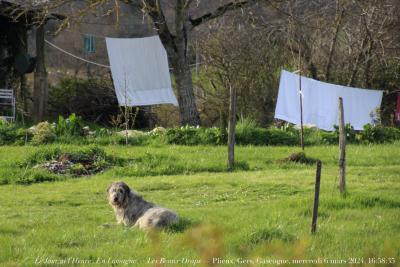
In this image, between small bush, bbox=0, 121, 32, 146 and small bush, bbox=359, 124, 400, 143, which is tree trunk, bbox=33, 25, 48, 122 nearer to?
small bush, bbox=0, 121, 32, 146

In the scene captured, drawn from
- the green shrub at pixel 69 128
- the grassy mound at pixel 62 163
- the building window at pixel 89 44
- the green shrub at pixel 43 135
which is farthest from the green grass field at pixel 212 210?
the building window at pixel 89 44

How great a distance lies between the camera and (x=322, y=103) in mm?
18406

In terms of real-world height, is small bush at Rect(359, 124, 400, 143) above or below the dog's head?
above

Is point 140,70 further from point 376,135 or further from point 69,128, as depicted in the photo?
point 376,135

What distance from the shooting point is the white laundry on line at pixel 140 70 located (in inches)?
784

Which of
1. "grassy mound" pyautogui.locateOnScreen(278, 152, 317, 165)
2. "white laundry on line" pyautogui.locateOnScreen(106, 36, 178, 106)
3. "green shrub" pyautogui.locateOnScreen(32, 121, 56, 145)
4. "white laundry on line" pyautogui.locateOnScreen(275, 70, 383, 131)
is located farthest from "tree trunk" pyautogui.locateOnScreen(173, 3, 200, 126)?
"grassy mound" pyautogui.locateOnScreen(278, 152, 317, 165)

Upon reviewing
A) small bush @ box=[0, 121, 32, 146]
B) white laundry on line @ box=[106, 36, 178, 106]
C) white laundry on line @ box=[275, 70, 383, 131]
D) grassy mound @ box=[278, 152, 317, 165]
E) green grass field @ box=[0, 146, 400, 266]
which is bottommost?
green grass field @ box=[0, 146, 400, 266]

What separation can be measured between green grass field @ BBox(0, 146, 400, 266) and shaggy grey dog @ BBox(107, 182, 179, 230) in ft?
0.83

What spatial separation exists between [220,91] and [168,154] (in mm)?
8581

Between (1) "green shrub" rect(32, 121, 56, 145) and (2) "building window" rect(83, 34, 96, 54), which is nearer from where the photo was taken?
(1) "green shrub" rect(32, 121, 56, 145)

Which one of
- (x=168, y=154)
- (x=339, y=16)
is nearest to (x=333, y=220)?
(x=168, y=154)

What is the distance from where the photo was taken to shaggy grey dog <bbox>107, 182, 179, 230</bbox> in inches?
293

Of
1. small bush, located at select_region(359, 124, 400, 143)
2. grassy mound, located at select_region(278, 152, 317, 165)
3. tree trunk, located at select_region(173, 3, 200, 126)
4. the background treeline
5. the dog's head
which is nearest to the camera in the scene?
the dog's head

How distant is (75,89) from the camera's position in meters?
22.7
